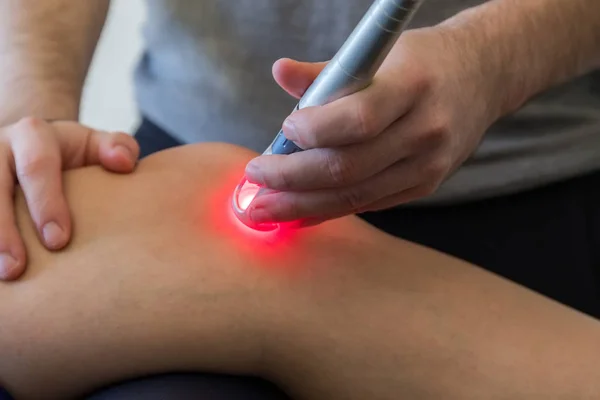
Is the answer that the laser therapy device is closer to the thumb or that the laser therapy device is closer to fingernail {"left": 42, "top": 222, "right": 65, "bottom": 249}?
the thumb

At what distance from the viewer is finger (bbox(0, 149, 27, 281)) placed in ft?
1.78

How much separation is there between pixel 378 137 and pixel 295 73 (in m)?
0.08

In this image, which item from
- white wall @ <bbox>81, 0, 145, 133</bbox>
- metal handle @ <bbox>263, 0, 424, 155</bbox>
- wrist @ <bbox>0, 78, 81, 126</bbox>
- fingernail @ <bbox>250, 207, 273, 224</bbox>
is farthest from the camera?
white wall @ <bbox>81, 0, 145, 133</bbox>

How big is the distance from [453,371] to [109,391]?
272mm

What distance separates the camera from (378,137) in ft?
1.67

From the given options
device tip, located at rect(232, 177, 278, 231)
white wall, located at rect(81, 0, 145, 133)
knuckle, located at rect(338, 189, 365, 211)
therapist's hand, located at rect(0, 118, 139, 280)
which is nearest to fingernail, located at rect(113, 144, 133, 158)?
therapist's hand, located at rect(0, 118, 139, 280)

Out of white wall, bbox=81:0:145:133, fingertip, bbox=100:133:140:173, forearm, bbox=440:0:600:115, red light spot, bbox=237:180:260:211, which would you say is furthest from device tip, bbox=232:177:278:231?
white wall, bbox=81:0:145:133

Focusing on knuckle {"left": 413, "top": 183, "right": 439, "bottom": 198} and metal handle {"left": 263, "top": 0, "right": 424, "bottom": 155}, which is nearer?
metal handle {"left": 263, "top": 0, "right": 424, "bottom": 155}

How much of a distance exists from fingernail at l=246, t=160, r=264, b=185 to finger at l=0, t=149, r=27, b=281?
19 cm

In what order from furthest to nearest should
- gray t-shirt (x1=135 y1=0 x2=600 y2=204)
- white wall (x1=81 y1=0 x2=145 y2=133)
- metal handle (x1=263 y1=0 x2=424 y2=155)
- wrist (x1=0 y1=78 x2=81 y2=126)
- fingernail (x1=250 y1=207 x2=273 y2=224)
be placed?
white wall (x1=81 y1=0 x2=145 y2=133), gray t-shirt (x1=135 y1=0 x2=600 y2=204), wrist (x1=0 y1=78 x2=81 y2=126), fingernail (x1=250 y1=207 x2=273 y2=224), metal handle (x1=263 y1=0 x2=424 y2=155)

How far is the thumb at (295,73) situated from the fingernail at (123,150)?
176mm

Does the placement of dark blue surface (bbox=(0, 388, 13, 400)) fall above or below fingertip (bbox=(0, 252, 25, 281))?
below

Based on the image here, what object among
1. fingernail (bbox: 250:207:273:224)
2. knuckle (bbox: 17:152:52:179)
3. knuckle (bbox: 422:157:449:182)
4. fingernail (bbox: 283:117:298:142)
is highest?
fingernail (bbox: 283:117:298:142)

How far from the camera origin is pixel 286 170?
1.67 ft
